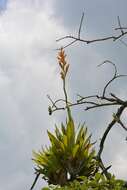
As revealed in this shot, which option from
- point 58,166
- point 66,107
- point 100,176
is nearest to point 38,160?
point 58,166

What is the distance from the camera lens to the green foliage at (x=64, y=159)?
7152 mm

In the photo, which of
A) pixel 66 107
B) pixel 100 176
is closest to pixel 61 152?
pixel 66 107

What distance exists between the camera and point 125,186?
15.5 ft

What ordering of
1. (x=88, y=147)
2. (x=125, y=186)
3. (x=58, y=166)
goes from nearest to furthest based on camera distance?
(x=125, y=186), (x=58, y=166), (x=88, y=147)

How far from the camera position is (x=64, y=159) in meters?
7.29

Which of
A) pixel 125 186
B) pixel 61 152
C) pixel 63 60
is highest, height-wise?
pixel 63 60

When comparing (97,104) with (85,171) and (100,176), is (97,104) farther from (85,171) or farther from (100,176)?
(85,171)

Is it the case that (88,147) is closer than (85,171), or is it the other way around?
(85,171)

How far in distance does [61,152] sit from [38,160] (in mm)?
353

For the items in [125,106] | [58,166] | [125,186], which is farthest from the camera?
[58,166]

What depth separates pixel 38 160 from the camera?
7.47m

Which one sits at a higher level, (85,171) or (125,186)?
(85,171)

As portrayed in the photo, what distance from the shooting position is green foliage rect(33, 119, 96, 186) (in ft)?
23.5

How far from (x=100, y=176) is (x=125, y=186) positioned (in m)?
0.29
